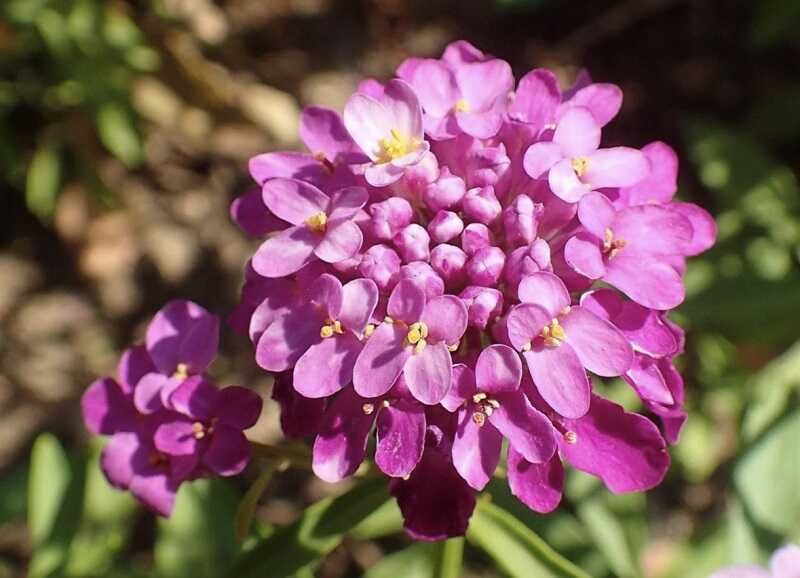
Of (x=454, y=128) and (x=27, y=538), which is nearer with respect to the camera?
(x=454, y=128)

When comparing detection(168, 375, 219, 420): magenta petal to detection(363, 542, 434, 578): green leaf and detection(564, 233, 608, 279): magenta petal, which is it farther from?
detection(363, 542, 434, 578): green leaf

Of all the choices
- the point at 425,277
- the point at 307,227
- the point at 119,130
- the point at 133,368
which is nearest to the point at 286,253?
the point at 307,227

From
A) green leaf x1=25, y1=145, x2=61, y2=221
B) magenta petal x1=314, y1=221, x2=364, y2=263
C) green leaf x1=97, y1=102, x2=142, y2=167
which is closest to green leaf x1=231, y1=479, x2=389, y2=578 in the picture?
magenta petal x1=314, y1=221, x2=364, y2=263

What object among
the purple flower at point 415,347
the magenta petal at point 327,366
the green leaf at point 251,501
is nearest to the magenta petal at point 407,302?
the purple flower at point 415,347

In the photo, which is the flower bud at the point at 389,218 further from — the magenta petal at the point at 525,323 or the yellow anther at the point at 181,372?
the yellow anther at the point at 181,372

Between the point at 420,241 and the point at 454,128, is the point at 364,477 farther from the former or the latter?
the point at 454,128

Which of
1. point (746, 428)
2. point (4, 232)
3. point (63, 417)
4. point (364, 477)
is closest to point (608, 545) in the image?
point (746, 428)

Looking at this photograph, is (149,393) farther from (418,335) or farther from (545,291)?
(545,291)
